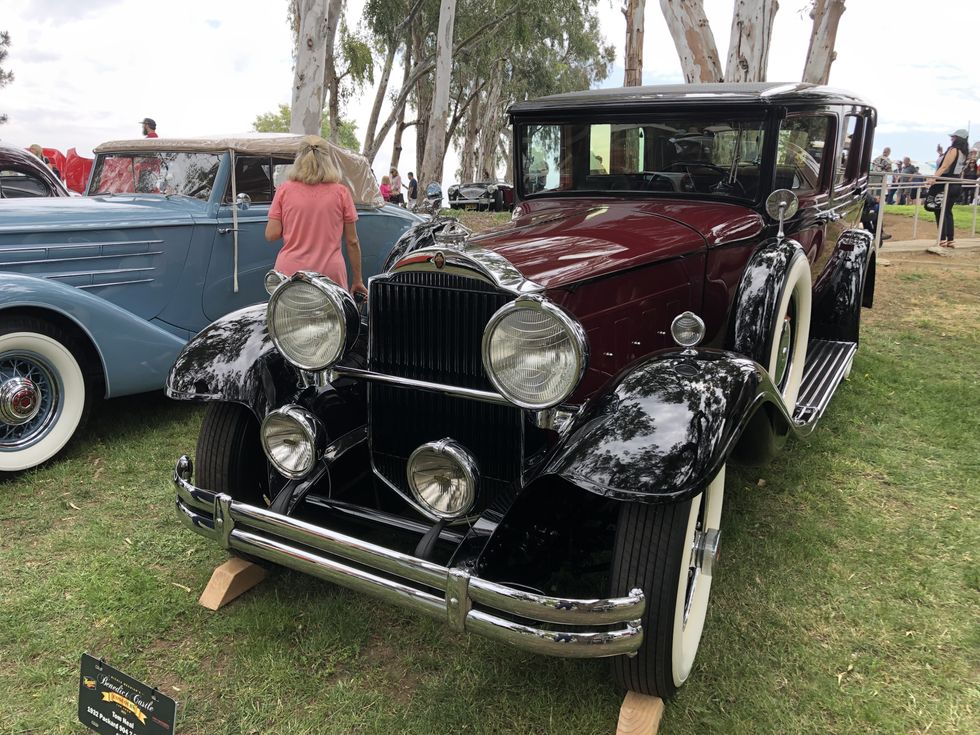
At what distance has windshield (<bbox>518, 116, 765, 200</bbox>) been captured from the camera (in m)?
3.16

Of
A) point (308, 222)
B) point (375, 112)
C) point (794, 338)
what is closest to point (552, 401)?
point (794, 338)

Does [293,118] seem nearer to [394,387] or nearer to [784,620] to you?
[394,387]

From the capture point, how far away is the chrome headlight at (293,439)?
2.23 metres

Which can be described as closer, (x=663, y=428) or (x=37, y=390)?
(x=663, y=428)

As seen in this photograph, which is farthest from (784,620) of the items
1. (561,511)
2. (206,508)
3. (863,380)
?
(863,380)

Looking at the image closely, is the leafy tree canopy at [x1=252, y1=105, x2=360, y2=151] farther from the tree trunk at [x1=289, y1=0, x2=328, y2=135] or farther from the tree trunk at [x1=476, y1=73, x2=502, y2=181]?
the tree trunk at [x1=289, y1=0, x2=328, y2=135]

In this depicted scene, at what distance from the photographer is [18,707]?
6.65ft

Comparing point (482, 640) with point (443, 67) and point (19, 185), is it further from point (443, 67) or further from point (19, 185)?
point (443, 67)

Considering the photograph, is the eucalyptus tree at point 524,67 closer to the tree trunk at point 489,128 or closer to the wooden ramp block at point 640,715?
the tree trunk at point 489,128

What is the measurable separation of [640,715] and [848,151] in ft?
11.6

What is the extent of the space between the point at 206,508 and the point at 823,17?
10726 mm

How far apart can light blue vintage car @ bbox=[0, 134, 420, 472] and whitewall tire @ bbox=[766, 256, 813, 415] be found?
3.14 m

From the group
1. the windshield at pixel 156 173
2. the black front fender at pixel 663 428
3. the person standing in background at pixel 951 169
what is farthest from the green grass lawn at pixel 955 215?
the black front fender at pixel 663 428

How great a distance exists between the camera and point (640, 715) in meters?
1.91
